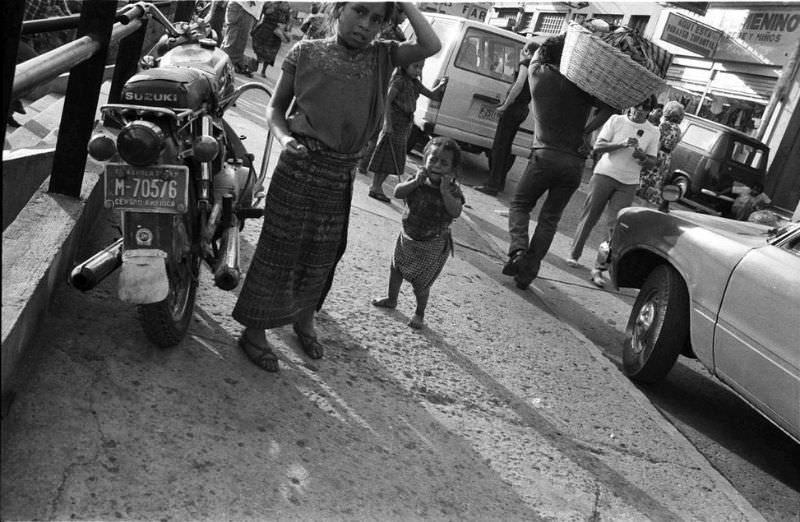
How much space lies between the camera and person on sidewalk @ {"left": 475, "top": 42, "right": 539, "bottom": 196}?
9.63 meters

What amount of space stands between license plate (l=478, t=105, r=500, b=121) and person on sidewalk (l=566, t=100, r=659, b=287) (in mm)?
3422

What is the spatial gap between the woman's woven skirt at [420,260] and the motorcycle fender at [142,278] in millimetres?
1891

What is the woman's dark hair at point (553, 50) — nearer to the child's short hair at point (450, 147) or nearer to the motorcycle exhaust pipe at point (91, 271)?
the child's short hair at point (450, 147)

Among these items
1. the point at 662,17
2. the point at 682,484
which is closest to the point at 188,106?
the point at 682,484

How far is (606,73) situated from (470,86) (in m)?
5.66

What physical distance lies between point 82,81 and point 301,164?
1062 millimetres

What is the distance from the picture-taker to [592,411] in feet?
14.4

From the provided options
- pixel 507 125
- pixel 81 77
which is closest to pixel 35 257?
pixel 81 77

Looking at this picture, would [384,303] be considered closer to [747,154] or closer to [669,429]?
[669,429]

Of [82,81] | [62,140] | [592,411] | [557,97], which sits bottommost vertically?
[592,411]

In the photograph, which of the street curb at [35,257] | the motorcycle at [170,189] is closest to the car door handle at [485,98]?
the motorcycle at [170,189]

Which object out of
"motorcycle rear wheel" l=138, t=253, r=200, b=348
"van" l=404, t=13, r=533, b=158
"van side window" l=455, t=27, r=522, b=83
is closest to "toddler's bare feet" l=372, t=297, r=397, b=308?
"motorcycle rear wheel" l=138, t=253, r=200, b=348

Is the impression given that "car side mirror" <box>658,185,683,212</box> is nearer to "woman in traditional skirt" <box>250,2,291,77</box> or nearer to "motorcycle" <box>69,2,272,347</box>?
"motorcycle" <box>69,2,272,347</box>

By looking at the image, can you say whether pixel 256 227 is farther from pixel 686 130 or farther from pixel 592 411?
pixel 686 130
